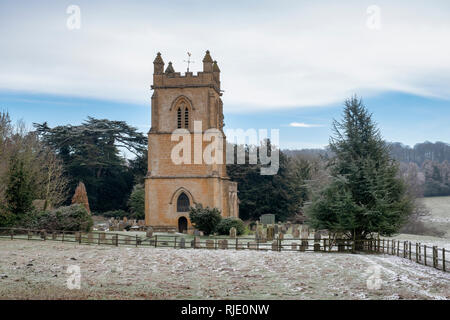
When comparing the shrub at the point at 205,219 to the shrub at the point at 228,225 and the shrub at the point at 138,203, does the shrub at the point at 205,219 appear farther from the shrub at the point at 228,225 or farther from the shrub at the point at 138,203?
the shrub at the point at 138,203

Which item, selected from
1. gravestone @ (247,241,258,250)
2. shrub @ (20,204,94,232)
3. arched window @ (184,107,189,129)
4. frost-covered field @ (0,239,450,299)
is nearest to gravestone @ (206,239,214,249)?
gravestone @ (247,241,258,250)

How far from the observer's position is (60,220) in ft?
111

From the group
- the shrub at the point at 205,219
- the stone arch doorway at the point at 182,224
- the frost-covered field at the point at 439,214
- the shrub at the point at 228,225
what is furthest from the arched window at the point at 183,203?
the frost-covered field at the point at 439,214

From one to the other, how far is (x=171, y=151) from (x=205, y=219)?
30.0 ft

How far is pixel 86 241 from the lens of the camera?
30.3m

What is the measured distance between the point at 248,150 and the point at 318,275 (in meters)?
52.3

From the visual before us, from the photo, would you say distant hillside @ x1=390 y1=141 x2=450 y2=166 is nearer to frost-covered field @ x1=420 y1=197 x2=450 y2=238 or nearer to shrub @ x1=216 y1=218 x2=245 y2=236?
frost-covered field @ x1=420 y1=197 x2=450 y2=238

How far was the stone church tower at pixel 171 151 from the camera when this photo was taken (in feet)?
147

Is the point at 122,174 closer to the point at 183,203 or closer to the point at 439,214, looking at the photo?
the point at 183,203

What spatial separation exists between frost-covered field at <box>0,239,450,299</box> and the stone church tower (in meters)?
18.3

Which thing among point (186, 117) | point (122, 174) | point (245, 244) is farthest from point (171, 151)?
point (122, 174)
